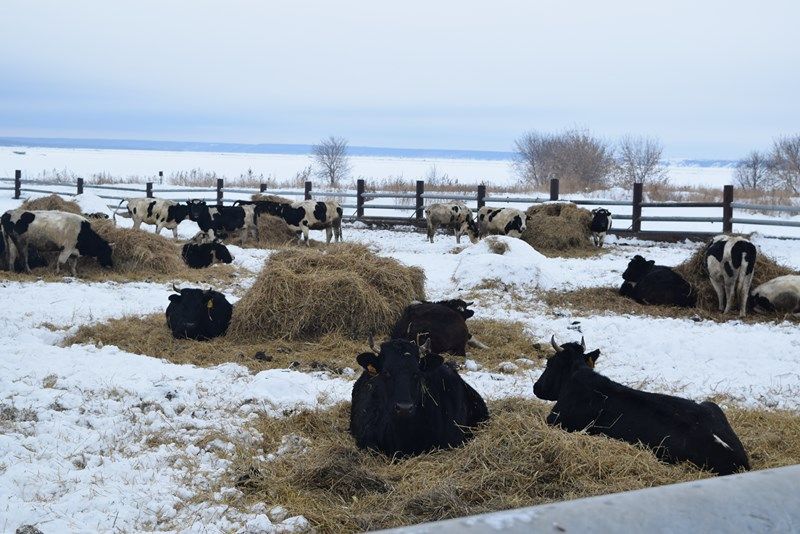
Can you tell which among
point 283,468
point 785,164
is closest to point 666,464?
point 283,468

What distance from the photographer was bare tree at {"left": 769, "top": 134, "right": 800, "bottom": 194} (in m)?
44.2

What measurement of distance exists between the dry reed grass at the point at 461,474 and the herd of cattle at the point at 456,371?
0.68 ft

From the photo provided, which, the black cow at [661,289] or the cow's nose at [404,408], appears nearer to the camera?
the cow's nose at [404,408]

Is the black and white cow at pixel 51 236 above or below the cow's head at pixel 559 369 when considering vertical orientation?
above

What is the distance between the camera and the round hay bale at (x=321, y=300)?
10.2 meters

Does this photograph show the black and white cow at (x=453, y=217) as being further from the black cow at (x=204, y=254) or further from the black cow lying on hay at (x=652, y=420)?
the black cow lying on hay at (x=652, y=420)

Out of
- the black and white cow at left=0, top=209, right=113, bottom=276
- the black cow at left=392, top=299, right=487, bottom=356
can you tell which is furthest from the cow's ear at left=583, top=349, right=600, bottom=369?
the black and white cow at left=0, top=209, right=113, bottom=276

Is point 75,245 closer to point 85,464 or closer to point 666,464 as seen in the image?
point 85,464

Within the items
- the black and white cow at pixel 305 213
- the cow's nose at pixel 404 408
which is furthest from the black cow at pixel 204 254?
the cow's nose at pixel 404 408

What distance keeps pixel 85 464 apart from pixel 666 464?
3.86m

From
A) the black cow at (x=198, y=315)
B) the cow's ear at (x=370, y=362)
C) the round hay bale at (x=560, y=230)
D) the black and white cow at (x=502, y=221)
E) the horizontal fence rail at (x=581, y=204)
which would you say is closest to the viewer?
the cow's ear at (x=370, y=362)

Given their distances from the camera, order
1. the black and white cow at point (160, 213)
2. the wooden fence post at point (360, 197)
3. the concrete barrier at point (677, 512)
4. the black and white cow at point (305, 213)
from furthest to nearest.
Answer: the wooden fence post at point (360, 197) → the black and white cow at point (160, 213) → the black and white cow at point (305, 213) → the concrete barrier at point (677, 512)

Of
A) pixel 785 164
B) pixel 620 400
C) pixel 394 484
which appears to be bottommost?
pixel 394 484

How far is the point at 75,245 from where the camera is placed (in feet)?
48.8
